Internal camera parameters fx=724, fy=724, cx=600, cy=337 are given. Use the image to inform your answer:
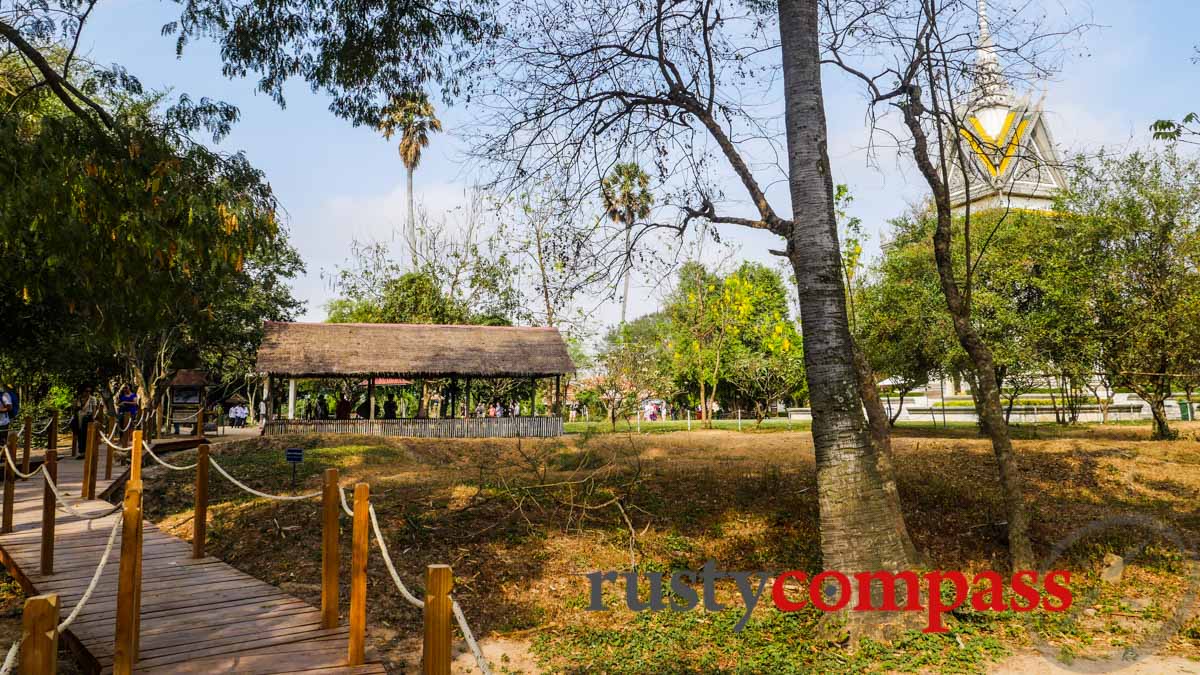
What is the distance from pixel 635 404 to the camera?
2945 cm

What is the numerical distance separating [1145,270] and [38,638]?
20063mm

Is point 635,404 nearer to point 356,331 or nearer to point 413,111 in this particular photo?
point 356,331

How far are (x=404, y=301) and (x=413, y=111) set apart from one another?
78.4 feet

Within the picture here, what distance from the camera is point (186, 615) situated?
215 inches

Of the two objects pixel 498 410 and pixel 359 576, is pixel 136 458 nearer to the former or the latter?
pixel 359 576

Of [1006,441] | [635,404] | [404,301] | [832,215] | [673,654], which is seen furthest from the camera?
[404,301]

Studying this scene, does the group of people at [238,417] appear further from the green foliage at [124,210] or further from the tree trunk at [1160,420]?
the tree trunk at [1160,420]

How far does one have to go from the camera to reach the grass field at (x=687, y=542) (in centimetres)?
Answer: 603

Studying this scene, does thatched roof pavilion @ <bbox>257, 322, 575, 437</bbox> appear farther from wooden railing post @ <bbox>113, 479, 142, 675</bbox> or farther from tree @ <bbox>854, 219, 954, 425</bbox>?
wooden railing post @ <bbox>113, 479, 142, 675</bbox>

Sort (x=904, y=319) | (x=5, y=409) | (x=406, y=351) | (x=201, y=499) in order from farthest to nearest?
(x=406, y=351) < (x=904, y=319) < (x=5, y=409) < (x=201, y=499)

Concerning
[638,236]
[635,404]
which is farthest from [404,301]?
[638,236]

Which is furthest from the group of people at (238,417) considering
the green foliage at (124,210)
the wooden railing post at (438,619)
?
the wooden railing post at (438,619)

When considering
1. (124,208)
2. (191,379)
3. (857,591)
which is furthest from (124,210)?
(191,379)

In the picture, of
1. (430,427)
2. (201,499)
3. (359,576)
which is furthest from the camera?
(430,427)
